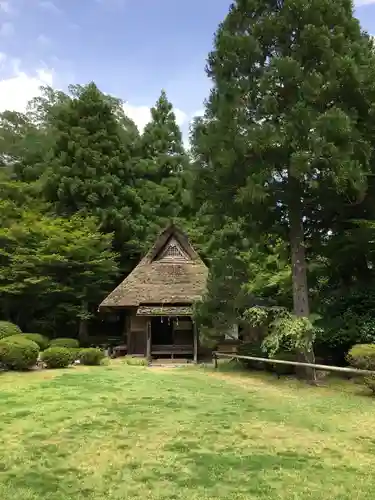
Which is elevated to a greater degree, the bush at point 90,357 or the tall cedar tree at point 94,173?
the tall cedar tree at point 94,173

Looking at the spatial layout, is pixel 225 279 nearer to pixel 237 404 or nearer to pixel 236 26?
pixel 237 404

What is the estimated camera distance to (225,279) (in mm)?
15570

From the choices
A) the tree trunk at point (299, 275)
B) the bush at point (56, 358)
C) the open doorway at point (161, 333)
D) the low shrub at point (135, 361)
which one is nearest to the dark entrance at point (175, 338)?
the open doorway at point (161, 333)

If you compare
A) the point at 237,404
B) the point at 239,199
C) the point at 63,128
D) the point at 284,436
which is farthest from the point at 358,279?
the point at 63,128

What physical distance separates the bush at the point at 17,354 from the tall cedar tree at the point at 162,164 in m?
16.4

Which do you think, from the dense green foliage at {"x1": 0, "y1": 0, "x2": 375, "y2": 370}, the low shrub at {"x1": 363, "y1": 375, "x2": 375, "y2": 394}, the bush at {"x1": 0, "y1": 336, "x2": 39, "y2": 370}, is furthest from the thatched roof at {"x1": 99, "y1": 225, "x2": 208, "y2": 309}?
the low shrub at {"x1": 363, "y1": 375, "x2": 375, "y2": 394}

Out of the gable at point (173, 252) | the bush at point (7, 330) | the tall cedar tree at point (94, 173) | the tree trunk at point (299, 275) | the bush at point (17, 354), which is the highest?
the tall cedar tree at point (94, 173)

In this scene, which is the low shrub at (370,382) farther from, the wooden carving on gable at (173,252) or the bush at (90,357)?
the wooden carving on gable at (173,252)

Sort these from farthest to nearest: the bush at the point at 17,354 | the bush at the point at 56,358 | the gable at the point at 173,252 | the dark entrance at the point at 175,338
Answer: the gable at the point at 173,252 < the dark entrance at the point at 175,338 < the bush at the point at 56,358 < the bush at the point at 17,354

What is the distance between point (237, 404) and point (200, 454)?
12.2 feet

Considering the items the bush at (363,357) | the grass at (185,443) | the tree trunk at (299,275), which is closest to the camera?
the grass at (185,443)

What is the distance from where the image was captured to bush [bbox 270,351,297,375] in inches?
558

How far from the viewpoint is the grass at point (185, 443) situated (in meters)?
5.01

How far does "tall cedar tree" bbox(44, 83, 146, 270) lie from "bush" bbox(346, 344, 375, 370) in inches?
719
